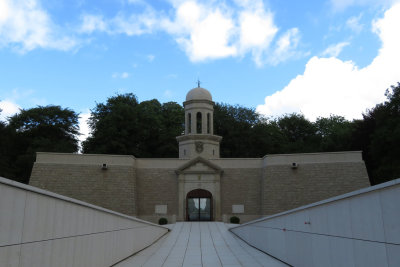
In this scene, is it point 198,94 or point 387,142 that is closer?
point 387,142

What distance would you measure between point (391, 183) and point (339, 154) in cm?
2795

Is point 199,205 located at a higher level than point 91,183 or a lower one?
lower

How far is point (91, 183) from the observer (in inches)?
1249

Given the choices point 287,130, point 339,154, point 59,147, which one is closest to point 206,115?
point 339,154

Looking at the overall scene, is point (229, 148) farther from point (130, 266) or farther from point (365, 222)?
point (365, 222)

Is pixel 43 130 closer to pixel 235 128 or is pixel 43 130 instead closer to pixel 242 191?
pixel 235 128

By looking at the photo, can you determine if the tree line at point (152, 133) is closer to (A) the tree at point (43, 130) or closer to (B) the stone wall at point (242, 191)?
(A) the tree at point (43, 130)

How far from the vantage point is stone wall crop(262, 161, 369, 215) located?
30.5m

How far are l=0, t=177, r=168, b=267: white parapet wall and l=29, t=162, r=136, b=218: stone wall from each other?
2107 cm

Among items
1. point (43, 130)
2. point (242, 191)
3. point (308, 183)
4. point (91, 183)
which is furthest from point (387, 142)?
point (43, 130)

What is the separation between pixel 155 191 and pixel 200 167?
4.31 metres

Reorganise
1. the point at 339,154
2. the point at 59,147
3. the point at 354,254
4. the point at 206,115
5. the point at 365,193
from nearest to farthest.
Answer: the point at 365,193 → the point at 354,254 → the point at 339,154 → the point at 206,115 → the point at 59,147

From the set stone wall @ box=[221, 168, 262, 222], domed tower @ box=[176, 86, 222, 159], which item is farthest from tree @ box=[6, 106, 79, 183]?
stone wall @ box=[221, 168, 262, 222]

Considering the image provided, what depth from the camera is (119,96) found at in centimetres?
5225
